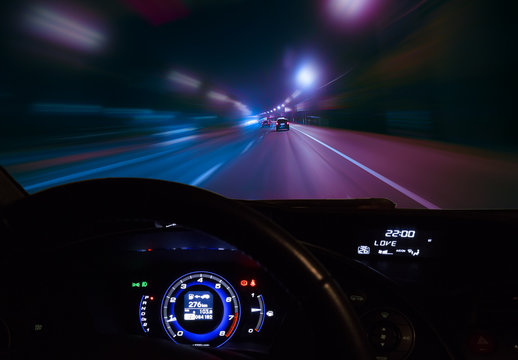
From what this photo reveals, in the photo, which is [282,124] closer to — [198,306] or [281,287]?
[198,306]

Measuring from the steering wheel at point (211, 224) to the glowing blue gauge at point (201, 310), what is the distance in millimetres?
1541

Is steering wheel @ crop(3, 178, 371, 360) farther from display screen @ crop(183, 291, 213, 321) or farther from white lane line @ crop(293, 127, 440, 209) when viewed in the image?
white lane line @ crop(293, 127, 440, 209)

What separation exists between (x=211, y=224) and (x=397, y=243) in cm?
196

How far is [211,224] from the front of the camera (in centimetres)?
111

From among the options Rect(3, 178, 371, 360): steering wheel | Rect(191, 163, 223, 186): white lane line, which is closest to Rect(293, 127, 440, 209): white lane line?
Rect(191, 163, 223, 186): white lane line

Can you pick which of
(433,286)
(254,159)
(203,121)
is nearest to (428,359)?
(433,286)

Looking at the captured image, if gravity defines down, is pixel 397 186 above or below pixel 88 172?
below

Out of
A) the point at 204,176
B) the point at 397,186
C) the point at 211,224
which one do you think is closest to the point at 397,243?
the point at 211,224

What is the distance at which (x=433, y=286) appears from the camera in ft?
8.79

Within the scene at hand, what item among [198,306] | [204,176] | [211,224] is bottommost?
[198,306]

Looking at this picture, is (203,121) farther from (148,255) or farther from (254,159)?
(148,255)

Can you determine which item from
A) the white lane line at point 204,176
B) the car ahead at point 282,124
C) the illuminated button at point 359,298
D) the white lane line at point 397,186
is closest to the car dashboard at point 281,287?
the illuminated button at point 359,298

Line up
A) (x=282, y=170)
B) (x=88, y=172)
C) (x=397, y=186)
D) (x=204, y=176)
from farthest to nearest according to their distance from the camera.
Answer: (x=282, y=170)
(x=204, y=176)
(x=397, y=186)
(x=88, y=172)

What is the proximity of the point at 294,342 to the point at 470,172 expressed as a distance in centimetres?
662
